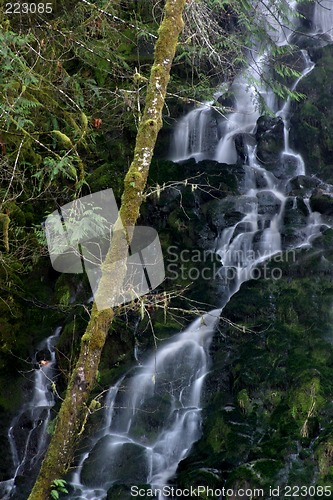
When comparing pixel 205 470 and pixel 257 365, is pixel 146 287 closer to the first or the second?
pixel 257 365

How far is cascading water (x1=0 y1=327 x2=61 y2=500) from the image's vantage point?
27.1 feet

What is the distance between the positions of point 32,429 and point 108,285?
528 centimetres

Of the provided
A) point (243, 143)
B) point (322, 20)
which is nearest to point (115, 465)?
point (243, 143)

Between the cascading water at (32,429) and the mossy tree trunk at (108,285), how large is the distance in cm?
369

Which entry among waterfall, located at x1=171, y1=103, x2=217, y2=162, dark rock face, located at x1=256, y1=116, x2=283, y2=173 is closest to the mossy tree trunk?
dark rock face, located at x1=256, y1=116, x2=283, y2=173

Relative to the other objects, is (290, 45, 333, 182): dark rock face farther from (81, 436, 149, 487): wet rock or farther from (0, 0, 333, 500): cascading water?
(81, 436, 149, 487): wet rock

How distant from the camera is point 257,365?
8.60 m

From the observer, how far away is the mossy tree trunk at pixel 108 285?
4215mm

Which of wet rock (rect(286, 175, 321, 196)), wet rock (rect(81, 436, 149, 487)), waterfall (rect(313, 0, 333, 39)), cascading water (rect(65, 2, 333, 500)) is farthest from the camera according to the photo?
waterfall (rect(313, 0, 333, 39))

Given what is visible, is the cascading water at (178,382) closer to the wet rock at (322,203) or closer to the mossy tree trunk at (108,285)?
the wet rock at (322,203)

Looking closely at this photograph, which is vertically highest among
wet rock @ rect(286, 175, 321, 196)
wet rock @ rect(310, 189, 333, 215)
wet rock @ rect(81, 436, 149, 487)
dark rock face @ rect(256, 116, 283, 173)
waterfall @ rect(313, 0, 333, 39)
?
waterfall @ rect(313, 0, 333, 39)

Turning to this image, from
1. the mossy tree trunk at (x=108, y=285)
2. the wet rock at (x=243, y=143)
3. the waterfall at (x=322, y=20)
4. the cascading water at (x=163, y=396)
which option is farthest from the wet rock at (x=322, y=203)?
the waterfall at (x=322, y=20)

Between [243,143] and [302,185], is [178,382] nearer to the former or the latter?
[302,185]

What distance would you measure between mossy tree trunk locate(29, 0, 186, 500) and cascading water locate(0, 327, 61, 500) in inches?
145
